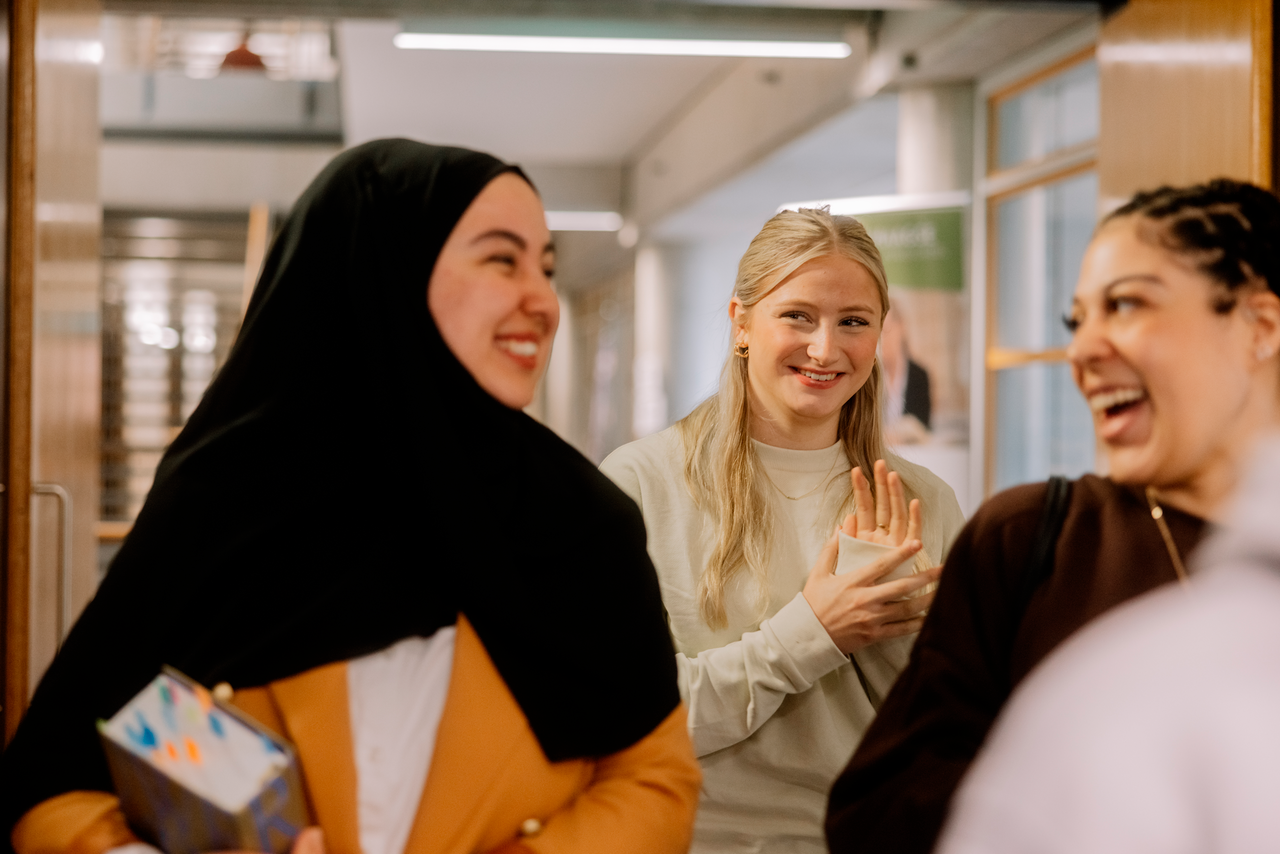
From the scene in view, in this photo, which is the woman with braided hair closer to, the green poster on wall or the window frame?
the green poster on wall

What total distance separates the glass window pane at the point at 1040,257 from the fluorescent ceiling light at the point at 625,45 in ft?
3.95

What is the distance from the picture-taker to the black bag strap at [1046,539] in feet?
4.15

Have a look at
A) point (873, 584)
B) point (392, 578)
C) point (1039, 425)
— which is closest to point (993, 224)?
point (1039, 425)

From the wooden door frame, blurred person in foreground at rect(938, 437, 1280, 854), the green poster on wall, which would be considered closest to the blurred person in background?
the green poster on wall

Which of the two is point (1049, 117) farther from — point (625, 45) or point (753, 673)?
point (753, 673)

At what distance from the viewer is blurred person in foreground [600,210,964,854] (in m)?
1.67

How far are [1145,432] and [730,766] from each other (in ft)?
2.78

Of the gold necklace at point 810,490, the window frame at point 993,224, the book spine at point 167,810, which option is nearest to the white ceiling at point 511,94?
the window frame at point 993,224

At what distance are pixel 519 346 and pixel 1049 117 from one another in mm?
4557

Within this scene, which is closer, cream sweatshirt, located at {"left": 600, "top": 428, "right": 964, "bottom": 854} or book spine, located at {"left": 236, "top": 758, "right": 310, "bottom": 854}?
book spine, located at {"left": 236, "top": 758, "right": 310, "bottom": 854}

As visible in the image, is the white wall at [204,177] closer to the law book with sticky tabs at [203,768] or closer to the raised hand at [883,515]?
the raised hand at [883,515]

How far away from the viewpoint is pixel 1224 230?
1229mm

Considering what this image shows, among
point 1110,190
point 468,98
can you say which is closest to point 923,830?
point 1110,190

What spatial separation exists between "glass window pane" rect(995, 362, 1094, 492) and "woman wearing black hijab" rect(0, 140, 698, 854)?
3919 mm
